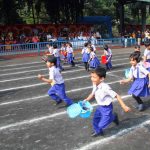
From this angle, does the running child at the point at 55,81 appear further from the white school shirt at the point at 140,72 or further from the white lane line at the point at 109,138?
the white lane line at the point at 109,138

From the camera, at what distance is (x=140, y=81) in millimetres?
7812

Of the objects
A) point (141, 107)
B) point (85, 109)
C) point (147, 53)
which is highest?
point (147, 53)

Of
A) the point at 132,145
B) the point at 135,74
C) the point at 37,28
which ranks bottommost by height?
the point at 132,145

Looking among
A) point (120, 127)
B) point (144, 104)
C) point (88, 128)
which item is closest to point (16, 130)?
point (88, 128)

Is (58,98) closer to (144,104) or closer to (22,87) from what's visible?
(144,104)

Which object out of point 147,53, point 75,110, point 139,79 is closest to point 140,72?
point 139,79

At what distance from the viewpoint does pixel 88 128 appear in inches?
267

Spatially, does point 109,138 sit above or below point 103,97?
below

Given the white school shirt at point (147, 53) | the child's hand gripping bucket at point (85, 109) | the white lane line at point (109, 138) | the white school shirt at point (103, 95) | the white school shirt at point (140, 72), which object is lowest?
the white lane line at point (109, 138)

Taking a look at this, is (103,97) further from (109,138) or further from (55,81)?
A: (55,81)

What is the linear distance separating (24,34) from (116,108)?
21750mm

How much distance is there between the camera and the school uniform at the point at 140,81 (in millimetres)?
7789

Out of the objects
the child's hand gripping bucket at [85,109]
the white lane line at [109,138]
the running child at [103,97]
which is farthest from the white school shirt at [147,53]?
the child's hand gripping bucket at [85,109]

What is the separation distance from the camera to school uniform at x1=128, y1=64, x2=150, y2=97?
307 inches
